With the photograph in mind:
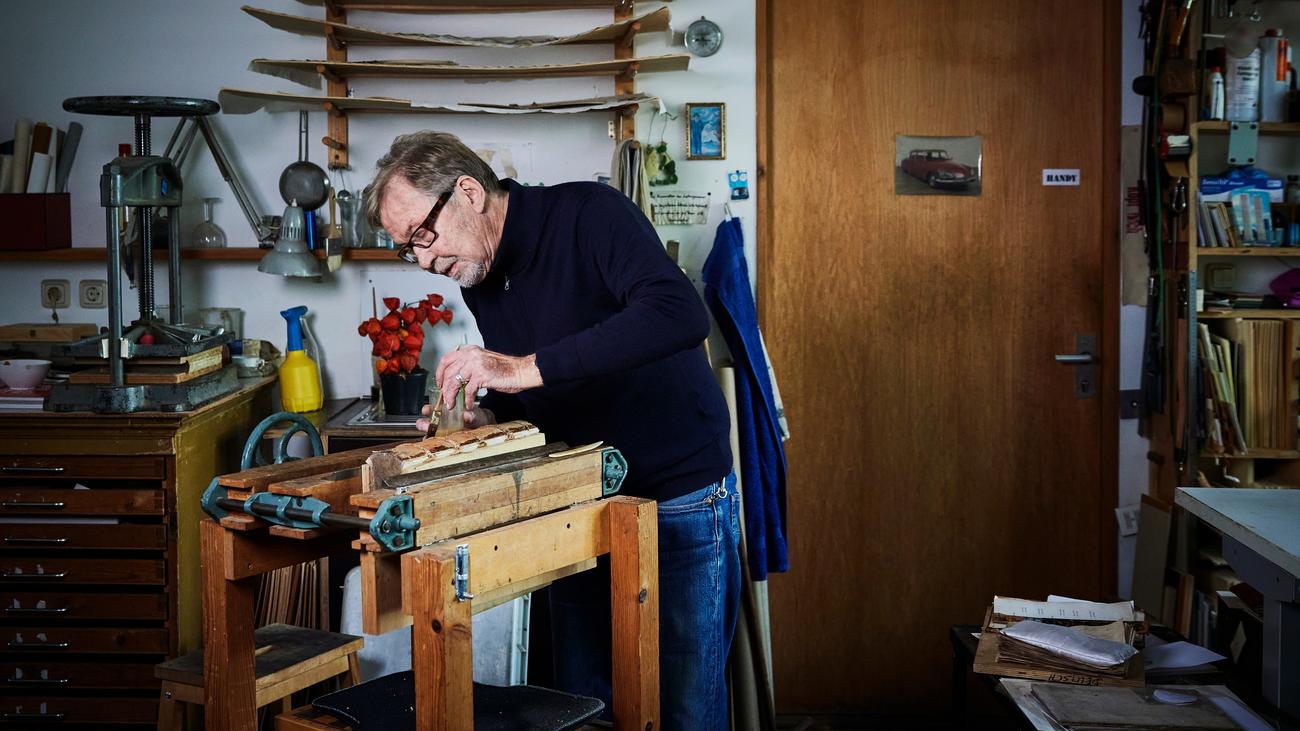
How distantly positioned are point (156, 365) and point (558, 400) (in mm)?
1328

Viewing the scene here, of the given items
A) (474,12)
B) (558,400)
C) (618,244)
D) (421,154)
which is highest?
(474,12)

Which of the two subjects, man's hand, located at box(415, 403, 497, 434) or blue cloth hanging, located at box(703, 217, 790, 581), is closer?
man's hand, located at box(415, 403, 497, 434)

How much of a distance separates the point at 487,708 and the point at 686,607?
1.29 feet

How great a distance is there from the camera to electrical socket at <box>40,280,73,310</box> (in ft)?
11.3

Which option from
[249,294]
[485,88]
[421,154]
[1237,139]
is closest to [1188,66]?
[1237,139]

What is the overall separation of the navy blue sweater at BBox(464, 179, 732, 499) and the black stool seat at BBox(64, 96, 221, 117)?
4.34 feet

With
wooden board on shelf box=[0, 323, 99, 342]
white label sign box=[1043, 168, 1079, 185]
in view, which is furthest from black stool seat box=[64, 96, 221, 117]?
white label sign box=[1043, 168, 1079, 185]

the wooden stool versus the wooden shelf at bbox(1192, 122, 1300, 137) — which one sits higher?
the wooden shelf at bbox(1192, 122, 1300, 137)

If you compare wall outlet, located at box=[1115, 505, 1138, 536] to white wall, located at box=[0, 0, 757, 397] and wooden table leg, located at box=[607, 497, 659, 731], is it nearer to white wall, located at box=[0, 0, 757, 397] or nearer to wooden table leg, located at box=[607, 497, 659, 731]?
white wall, located at box=[0, 0, 757, 397]

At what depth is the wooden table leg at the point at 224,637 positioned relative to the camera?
5.12 ft

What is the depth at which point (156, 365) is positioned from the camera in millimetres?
2797

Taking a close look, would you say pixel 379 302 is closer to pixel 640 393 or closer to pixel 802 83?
pixel 802 83

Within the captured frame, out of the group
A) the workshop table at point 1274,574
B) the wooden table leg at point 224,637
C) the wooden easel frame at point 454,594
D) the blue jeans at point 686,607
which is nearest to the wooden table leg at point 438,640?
the wooden easel frame at point 454,594

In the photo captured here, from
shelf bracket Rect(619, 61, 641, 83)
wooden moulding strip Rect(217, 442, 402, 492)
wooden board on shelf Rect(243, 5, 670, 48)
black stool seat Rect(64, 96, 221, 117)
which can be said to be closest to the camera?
wooden moulding strip Rect(217, 442, 402, 492)
